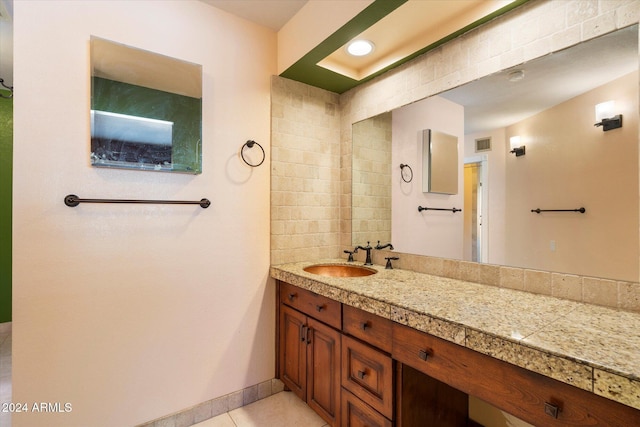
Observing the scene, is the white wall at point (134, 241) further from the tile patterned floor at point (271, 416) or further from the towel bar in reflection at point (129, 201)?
the tile patterned floor at point (271, 416)

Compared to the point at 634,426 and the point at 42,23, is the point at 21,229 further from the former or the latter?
the point at 634,426

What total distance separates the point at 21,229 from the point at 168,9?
4.61 feet

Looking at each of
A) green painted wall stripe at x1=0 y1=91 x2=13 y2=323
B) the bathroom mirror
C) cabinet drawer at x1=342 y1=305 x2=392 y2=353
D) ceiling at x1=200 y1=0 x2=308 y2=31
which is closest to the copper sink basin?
cabinet drawer at x1=342 y1=305 x2=392 y2=353

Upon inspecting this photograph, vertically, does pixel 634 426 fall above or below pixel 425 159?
below

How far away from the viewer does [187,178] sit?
5.85ft

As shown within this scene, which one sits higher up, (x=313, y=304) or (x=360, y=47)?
(x=360, y=47)

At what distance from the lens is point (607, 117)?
1.22 meters

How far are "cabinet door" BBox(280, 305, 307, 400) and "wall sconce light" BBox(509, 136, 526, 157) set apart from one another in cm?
147

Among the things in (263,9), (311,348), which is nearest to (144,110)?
(263,9)

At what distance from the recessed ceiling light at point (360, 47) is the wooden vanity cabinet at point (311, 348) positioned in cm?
155

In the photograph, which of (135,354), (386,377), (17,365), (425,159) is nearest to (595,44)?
(425,159)

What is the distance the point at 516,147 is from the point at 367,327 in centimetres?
116

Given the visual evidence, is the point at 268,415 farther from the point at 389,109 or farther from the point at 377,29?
the point at 377,29

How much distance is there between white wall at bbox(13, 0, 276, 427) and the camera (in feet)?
4.59
